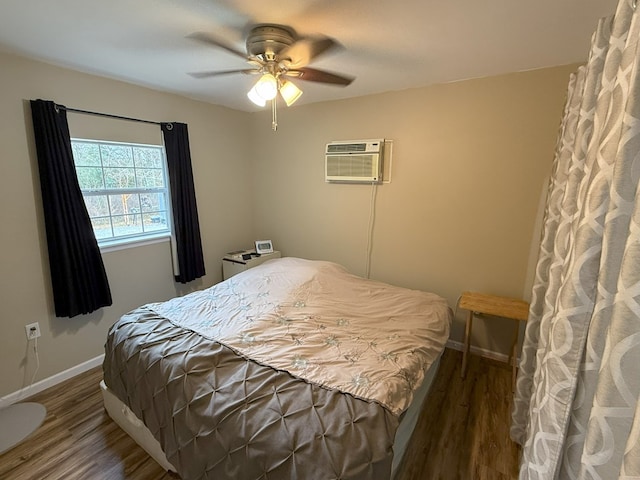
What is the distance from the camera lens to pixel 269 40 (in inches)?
62.6

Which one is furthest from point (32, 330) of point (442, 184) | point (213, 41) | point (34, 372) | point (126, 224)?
point (442, 184)

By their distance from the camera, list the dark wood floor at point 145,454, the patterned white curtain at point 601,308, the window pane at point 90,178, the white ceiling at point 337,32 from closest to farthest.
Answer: the patterned white curtain at point 601,308 → the white ceiling at point 337,32 → the dark wood floor at point 145,454 → the window pane at point 90,178

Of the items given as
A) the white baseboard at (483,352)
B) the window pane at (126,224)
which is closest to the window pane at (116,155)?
the window pane at (126,224)

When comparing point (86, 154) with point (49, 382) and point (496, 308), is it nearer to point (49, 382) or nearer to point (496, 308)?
point (49, 382)

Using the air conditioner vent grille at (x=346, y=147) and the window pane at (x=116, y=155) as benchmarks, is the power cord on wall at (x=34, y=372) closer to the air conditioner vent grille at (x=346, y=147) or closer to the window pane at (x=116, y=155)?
the window pane at (x=116, y=155)

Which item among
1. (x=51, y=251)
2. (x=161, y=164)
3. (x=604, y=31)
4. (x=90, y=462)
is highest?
(x=604, y=31)

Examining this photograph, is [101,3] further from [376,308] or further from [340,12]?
[376,308]

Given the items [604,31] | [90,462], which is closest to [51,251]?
[90,462]

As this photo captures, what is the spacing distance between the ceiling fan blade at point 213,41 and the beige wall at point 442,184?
137 cm

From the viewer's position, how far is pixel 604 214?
70cm

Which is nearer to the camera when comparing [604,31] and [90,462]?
[604,31]

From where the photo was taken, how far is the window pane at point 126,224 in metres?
2.65

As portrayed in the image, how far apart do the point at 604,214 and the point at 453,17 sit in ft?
4.17

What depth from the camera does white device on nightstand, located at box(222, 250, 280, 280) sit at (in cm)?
334
